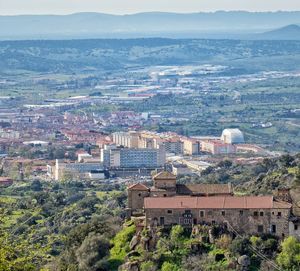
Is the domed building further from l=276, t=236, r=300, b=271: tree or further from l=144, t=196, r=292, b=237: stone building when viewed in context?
l=276, t=236, r=300, b=271: tree

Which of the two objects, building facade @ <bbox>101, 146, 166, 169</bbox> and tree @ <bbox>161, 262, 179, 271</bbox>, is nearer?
tree @ <bbox>161, 262, 179, 271</bbox>

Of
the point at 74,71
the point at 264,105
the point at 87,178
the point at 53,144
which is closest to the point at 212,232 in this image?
the point at 87,178

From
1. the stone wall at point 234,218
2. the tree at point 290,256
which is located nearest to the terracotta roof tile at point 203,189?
the stone wall at point 234,218

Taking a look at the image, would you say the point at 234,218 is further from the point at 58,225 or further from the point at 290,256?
the point at 58,225

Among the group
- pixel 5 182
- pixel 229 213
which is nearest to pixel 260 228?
pixel 229 213

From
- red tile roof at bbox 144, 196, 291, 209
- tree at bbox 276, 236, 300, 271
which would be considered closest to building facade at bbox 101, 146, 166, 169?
red tile roof at bbox 144, 196, 291, 209
